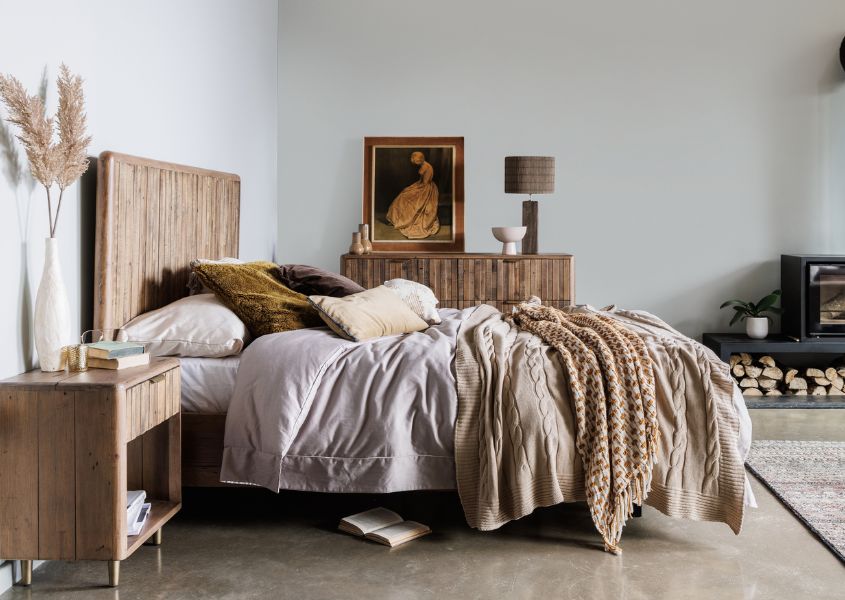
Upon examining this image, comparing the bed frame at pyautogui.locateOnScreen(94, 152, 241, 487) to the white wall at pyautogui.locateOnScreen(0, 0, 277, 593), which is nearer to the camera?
the white wall at pyautogui.locateOnScreen(0, 0, 277, 593)

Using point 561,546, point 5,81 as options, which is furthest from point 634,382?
point 5,81

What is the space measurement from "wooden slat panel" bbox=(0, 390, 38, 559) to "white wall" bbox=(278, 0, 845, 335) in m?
3.96

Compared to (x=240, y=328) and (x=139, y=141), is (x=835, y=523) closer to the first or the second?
(x=240, y=328)

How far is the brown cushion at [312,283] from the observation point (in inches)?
161

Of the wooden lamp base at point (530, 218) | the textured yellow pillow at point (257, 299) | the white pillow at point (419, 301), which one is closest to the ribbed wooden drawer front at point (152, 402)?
the textured yellow pillow at point (257, 299)

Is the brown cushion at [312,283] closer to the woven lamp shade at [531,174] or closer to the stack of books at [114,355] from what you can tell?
the stack of books at [114,355]

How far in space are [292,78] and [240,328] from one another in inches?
134

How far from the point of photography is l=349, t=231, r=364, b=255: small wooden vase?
591cm

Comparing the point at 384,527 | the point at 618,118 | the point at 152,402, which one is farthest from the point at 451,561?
the point at 618,118

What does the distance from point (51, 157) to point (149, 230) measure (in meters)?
0.98

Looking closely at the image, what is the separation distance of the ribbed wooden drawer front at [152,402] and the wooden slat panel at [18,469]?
27 centimetres

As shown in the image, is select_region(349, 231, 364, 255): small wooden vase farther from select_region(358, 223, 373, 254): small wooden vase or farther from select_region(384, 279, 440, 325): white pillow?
select_region(384, 279, 440, 325): white pillow

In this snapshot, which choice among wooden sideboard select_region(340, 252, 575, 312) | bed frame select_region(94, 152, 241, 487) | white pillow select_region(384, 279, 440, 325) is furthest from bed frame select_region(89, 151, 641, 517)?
wooden sideboard select_region(340, 252, 575, 312)

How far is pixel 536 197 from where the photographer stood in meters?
6.32
